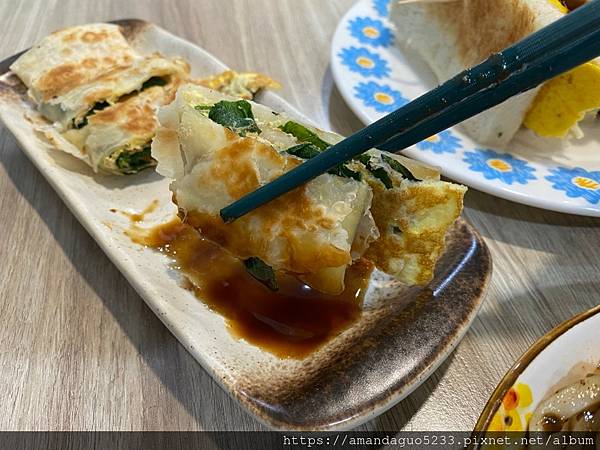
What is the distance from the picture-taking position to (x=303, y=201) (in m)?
1.17

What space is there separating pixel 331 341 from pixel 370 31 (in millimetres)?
1652

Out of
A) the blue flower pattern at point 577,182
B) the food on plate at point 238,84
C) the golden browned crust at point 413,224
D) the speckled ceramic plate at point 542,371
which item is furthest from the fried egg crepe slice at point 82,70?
the speckled ceramic plate at point 542,371

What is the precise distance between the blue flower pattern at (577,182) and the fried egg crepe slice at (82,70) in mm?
1309

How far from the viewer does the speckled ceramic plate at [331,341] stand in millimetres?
1052

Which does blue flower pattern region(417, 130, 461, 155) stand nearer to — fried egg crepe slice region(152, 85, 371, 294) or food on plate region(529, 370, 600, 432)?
fried egg crepe slice region(152, 85, 371, 294)

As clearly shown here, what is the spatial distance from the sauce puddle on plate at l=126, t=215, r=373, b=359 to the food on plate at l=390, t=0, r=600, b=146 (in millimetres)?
814

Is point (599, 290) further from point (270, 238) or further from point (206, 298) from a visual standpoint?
point (206, 298)

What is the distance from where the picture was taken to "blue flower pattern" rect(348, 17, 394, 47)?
2.37 metres

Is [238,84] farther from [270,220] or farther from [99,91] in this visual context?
[270,220]

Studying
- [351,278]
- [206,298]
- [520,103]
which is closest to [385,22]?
[520,103]

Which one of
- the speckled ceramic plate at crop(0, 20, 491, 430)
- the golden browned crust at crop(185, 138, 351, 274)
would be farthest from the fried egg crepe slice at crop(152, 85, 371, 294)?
the speckled ceramic plate at crop(0, 20, 491, 430)

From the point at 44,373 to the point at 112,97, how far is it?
92 cm

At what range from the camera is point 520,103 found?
1825 mm

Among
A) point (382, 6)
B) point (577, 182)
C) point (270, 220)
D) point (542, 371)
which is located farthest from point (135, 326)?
point (382, 6)
